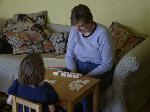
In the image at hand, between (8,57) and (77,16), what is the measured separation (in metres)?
1.28

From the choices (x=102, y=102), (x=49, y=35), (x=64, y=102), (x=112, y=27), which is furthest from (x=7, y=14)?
(x=64, y=102)

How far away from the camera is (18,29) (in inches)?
143

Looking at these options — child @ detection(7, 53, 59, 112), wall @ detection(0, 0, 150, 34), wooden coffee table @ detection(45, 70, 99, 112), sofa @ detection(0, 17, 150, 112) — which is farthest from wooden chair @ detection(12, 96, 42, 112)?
wall @ detection(0, 0, 150, 34)

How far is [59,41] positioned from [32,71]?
5.26ft

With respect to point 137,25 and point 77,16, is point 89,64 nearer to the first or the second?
point 77,16

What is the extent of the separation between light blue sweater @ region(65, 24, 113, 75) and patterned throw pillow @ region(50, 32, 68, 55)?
2.57 ft

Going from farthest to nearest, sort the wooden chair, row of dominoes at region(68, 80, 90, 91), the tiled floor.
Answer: the tiled floor, row of dominoes at region(68, 80, 90, 91), the wooden chair

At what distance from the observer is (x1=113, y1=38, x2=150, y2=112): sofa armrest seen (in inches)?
97.3

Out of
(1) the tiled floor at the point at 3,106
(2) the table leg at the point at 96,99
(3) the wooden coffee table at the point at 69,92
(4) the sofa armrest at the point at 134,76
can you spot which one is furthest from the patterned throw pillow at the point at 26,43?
(2) the table leg at the point at 96,99

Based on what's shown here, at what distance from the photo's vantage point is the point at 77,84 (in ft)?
7.13

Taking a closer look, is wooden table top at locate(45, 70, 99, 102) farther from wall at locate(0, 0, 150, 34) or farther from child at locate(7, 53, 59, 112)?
wall at locate(0, 0, 150, 34)

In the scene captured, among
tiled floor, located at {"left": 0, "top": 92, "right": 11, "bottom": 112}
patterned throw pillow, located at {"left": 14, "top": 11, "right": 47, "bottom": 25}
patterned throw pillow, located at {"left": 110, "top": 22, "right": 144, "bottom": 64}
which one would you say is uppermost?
patterned throw pillow, located at {"left": 14, "top": 11, "right": 47, "bottom": 25}

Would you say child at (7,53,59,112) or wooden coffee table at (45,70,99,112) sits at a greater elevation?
child at (7,53,59,112)

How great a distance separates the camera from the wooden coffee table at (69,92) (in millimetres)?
1961
